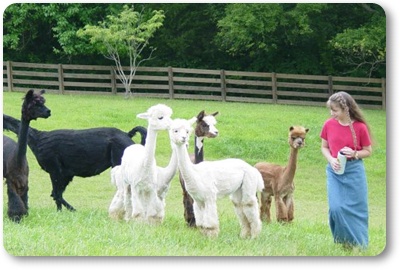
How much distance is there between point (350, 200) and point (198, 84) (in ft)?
7.88

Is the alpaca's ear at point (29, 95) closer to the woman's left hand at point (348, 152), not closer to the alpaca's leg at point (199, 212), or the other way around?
the alpaca's leg at point (199, 212)

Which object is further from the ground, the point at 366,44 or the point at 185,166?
the point at 366,44

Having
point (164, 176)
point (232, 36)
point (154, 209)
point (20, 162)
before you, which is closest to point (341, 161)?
point (164, 176)

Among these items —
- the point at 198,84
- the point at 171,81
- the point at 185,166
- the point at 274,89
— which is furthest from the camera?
the point at 198,84

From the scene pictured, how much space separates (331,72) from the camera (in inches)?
396

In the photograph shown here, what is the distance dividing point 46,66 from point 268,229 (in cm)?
257

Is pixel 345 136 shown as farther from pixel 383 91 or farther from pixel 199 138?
pixel 199 138

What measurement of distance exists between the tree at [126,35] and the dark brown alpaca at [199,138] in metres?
1.20

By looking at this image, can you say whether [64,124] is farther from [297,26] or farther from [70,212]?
[297,26]

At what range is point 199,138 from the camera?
29.6 feet

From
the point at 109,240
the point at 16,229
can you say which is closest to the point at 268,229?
the point at 109,240

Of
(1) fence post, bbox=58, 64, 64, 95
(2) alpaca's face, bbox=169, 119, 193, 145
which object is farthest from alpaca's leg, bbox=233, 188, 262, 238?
(1) fence post, bbox=58, 64, 64, 95

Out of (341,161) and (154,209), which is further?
(154,209)

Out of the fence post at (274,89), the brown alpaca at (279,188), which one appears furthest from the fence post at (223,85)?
the brown alpaca at (279,188)
